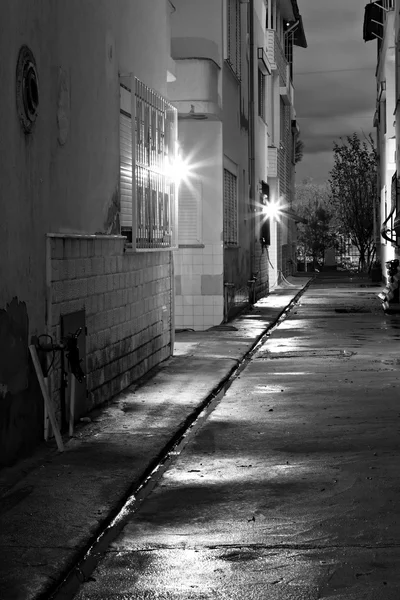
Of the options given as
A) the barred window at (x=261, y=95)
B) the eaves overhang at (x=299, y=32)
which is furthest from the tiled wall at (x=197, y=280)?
the eaves overhang at (x=299, y=32)

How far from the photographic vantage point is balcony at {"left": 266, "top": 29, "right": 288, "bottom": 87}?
3341 cm

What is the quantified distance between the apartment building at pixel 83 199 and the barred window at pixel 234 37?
7.84 metres

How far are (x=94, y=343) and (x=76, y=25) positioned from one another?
2.85m

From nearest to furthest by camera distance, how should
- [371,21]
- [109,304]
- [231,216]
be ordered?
1. [109,304]
2. [231,216]
3. [371,21]

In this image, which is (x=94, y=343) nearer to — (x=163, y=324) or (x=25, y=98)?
(x=25, y=98)

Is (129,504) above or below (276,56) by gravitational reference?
below

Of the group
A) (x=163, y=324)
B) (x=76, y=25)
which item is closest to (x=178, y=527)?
(x=76, y=25)

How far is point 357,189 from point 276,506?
187 ft

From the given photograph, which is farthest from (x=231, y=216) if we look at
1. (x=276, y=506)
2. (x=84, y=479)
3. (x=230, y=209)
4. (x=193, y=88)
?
(x=276, y=506)

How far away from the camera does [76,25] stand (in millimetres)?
9812

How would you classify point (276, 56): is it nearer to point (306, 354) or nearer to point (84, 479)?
point (306, 354)

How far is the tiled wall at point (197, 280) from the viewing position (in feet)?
68.2

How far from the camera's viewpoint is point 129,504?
23.3ft

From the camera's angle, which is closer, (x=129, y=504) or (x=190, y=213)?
(x=129, y=504)
